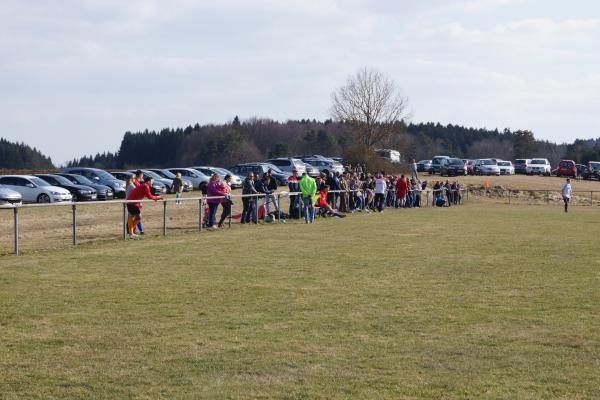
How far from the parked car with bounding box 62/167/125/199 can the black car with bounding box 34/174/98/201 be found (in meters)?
2.20

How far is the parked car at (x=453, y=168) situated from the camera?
72.6 m

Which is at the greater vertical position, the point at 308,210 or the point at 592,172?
the point at 592,172

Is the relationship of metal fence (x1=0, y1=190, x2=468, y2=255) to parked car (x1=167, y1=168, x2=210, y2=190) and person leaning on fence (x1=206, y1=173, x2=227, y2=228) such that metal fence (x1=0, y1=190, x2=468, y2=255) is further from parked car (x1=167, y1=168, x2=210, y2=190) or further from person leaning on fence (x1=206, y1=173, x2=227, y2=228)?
parked car (x1=167, y1=168, x2=210, y2=190)

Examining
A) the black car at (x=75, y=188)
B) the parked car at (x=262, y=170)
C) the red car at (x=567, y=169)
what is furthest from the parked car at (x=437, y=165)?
the black car at (x=75, y=188)

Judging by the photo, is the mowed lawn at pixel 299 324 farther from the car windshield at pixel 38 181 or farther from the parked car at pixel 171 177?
the parked car at pixel 171 177

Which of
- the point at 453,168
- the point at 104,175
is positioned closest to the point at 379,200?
the point at 104,175

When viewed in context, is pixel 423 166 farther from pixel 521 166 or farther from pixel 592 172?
pixel 592 172

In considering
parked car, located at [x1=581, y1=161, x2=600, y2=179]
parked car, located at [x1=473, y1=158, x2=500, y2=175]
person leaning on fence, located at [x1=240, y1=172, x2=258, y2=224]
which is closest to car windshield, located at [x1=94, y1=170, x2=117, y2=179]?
person leaning on fence, located at [x1=240, y1=172, x2=258, y2=224]

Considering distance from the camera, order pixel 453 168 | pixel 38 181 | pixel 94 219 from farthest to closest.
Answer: pixel 453 168 → pixel 38 181 → pixel 94 219

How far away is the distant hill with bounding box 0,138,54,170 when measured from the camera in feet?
408

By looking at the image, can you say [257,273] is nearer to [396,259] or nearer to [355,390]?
[396,259]

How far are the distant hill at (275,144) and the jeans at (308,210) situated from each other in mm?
52818

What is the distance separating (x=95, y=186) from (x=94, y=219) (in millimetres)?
11137

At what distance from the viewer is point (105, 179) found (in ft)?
140
